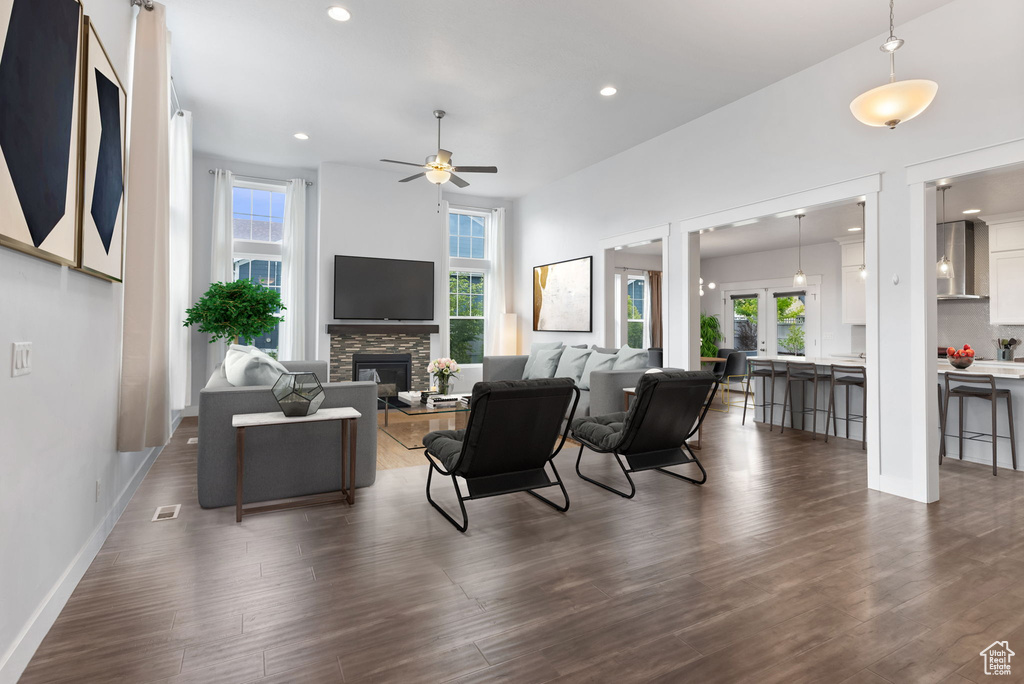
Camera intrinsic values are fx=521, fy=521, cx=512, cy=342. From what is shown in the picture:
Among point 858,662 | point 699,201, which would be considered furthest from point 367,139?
point 858,662

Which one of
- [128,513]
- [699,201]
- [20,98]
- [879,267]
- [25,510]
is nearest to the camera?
[20,98]

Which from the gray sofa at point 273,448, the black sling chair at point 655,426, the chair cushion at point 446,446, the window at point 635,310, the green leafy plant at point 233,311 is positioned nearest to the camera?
the chair cushion at point 446,446

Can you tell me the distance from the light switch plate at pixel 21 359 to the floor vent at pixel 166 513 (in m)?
1.75

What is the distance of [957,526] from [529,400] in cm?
270

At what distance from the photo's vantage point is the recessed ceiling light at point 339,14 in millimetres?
3641

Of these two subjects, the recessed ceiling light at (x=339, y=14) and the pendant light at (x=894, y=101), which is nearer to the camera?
the pendant light at (x=894, y=101)

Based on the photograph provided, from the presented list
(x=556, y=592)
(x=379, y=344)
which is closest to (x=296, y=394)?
(x=556, y=592)

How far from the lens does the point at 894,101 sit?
2.79m

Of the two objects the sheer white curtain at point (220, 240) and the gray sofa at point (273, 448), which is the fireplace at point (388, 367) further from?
the gray sofa at point (273, 448)

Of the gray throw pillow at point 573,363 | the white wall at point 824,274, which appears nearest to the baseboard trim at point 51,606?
the gray throw pillow at point 573,363

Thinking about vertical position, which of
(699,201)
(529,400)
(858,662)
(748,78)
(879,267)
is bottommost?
(858,662)

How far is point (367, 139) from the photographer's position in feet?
20.5

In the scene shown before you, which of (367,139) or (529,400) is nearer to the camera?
(529,400)

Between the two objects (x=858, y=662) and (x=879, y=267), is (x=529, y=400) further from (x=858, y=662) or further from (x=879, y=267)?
(x=879, y=267)
